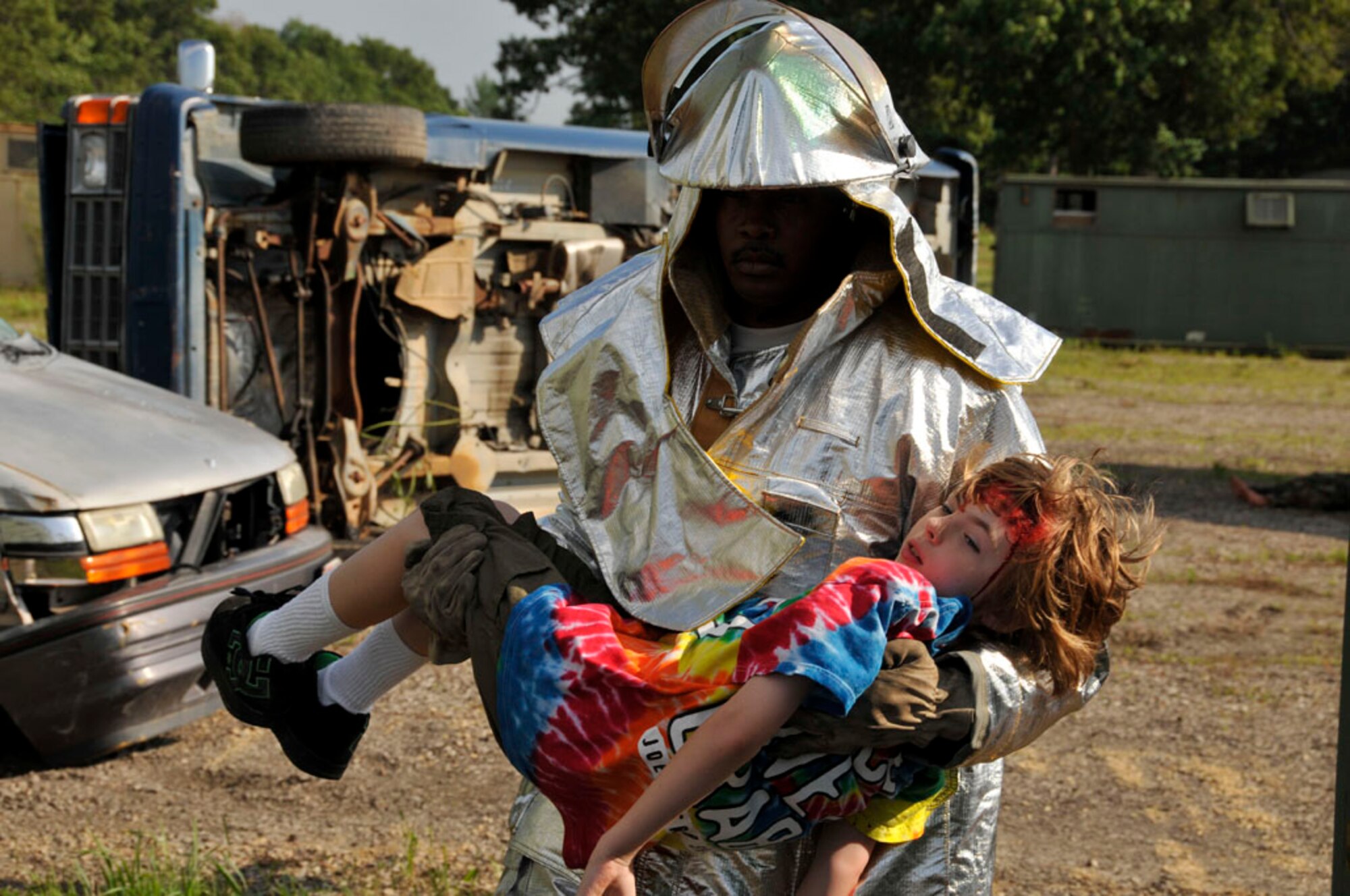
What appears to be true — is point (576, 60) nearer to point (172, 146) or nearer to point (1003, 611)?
point (172, 146)

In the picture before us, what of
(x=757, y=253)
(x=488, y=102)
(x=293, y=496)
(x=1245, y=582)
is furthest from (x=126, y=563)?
(x=488, y=102)

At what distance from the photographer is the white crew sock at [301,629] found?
7.96ft

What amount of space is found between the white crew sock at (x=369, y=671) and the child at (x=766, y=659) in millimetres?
275

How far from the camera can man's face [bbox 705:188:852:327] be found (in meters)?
2.43

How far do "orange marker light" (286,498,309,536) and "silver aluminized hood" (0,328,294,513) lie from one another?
167mm

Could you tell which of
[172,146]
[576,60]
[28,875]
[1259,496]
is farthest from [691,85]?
[576,60]

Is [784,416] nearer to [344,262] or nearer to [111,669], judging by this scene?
[111,669]

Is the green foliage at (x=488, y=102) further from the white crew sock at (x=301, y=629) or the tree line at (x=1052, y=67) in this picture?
the white crew sock at (x=301, y=629)

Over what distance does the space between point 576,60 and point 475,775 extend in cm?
2134

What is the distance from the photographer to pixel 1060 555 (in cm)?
211

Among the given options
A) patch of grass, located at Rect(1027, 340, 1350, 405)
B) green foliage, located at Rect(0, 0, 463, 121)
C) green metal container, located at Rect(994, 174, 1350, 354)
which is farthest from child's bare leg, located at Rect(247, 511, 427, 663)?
green metal container, located at Rect(994, 174, 1350, 354)

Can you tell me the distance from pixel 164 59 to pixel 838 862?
60.7 meters

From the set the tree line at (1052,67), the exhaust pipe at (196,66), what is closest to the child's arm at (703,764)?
the exhaust pipe at (196,66)

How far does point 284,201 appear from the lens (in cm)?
672
